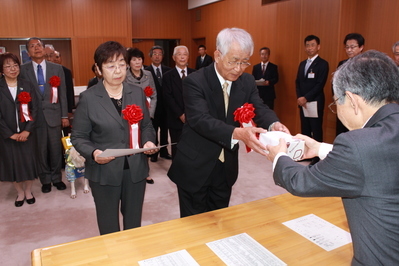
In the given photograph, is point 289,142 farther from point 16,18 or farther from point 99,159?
point 16,18

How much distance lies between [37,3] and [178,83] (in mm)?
6036

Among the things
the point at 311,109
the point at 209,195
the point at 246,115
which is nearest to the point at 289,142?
the point at 246,115

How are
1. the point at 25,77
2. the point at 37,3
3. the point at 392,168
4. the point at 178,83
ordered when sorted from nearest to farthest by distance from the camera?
the point at 392,168
the point at 25,77
the point at 178,83
the point at 37,3

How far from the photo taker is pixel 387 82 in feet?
3.72

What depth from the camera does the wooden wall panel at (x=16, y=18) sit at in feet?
28.0

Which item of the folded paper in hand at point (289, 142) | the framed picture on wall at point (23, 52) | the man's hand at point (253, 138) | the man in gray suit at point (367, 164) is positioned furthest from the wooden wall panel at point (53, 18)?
the man in gray suit at point (367, 164)

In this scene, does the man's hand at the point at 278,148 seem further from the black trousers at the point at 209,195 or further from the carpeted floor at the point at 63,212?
the carpeted floor at the point at 63,212

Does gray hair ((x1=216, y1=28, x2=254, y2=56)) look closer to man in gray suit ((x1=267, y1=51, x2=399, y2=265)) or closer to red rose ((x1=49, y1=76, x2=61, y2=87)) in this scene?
man in gray suit ((x1=267, y1=51, x2=399, y2=265))

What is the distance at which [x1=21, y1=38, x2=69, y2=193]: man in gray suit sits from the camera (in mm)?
4258

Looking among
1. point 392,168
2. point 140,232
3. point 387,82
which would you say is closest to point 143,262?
point 140,232

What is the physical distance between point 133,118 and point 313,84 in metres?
4.15

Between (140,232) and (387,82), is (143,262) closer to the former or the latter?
(140,232)

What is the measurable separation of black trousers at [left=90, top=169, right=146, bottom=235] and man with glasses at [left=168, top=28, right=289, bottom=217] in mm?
294

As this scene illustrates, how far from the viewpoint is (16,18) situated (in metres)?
8.66
